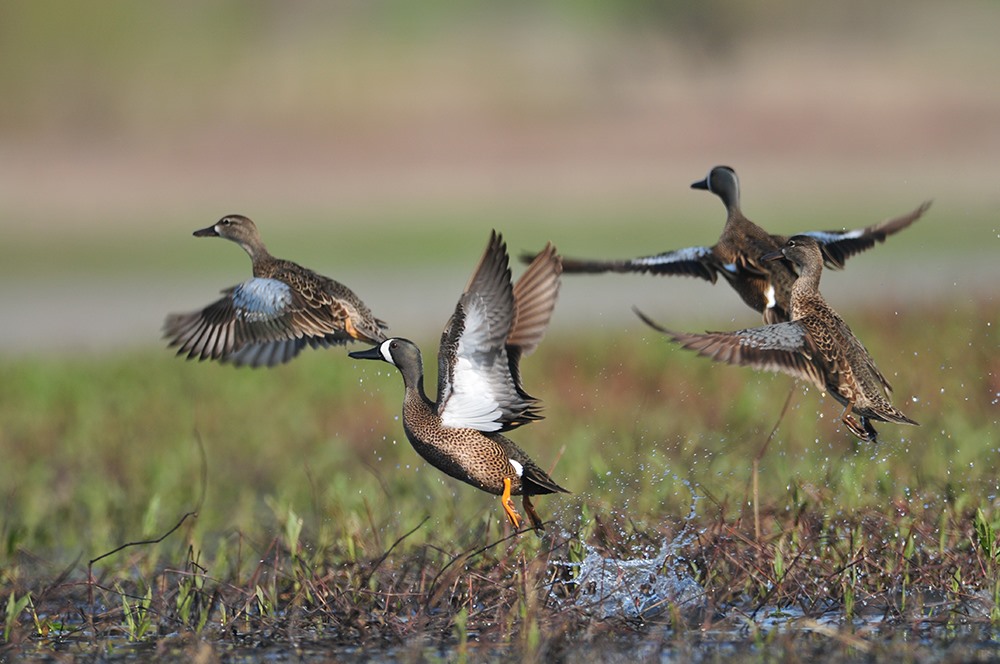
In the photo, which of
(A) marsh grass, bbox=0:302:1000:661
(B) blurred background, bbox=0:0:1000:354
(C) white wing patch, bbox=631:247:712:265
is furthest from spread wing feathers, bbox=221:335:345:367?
(B) blurred background, bbox=0:0:1000:354

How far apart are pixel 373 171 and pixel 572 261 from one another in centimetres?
2647

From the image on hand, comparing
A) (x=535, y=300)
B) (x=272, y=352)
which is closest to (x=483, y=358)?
(x=535, y=300)

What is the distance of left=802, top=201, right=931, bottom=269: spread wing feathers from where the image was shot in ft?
19.6

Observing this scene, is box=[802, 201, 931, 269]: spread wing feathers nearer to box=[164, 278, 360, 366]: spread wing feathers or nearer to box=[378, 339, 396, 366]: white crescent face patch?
box=[378, 339, 396, 366]: white crescent face patch

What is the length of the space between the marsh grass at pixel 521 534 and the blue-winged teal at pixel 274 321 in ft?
2.25

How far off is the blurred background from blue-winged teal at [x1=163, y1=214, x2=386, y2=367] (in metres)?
20.7

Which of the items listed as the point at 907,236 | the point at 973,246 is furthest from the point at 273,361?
the point at 907,236

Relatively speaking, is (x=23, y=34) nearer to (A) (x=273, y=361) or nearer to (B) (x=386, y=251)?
(B) (x=386, y=251)

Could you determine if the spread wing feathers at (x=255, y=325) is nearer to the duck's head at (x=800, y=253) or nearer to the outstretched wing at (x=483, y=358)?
the outstretched wing at (x=483, y=358)

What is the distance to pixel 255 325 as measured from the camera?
560 centimetres

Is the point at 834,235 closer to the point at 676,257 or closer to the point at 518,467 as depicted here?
the point at 676,257

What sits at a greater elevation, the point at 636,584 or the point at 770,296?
the point at 770,296

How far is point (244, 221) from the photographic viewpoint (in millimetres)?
6148

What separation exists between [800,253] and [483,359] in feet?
3.78
